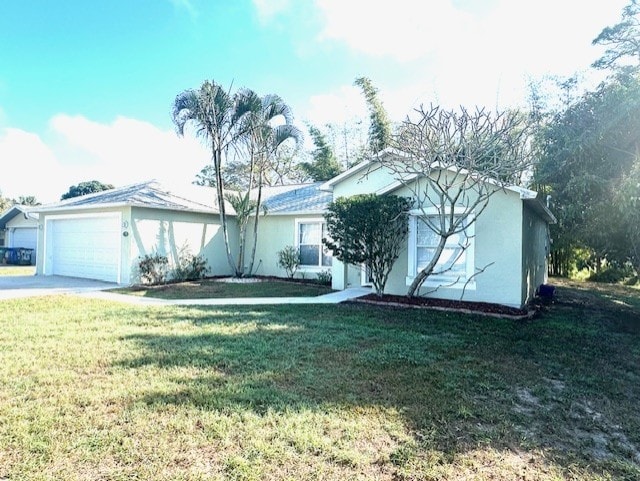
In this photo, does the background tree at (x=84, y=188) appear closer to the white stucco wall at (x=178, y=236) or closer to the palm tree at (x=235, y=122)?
the white stucco wall at (x=178, y=236)

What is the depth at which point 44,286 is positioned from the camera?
13.8 metres

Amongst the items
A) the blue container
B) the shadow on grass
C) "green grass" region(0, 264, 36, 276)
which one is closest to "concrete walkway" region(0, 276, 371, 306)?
the shadow on grass

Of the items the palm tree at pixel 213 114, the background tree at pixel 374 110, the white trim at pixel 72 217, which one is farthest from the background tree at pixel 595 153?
the white trim at pixel 72 217

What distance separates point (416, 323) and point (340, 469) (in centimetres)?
571

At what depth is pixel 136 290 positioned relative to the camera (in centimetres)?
1333

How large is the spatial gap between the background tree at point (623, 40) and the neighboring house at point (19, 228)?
30.0 metres

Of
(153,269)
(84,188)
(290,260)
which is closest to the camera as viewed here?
(153,269)

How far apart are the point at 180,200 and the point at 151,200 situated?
1765mm

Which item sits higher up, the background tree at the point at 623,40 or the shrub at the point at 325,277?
the background tree at the point at 623,40

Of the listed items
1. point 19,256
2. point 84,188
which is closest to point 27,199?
point 84,188

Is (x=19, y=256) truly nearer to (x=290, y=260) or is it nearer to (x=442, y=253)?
(x=290, y=260)

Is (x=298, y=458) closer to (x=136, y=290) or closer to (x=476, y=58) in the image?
(x=136, y=290)

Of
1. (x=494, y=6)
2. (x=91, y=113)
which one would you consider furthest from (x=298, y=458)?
(x=91, y=113)

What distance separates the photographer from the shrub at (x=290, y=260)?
55.2 ft
